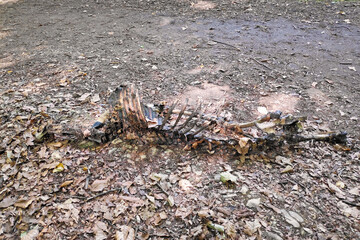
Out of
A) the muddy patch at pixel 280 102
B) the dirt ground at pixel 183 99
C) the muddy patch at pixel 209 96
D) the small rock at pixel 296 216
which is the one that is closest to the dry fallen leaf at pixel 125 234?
the dirt ground at pixel 183 99

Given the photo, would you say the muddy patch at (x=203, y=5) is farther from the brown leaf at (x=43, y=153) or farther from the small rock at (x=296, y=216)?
the small rock at (x=296, y=216)

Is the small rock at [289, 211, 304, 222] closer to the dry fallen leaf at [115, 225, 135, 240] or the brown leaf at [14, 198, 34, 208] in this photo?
the dry fallen leaf at [115, 225, 135, 240]

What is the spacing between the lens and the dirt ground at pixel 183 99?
235 cm

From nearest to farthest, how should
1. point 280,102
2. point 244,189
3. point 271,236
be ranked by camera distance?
point 271,236 → point 244,189 → point 280,102

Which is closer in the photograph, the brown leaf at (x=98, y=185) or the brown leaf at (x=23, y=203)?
the brown leaf at (x=23, y=203)

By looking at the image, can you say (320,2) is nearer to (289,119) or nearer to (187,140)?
(289,119)

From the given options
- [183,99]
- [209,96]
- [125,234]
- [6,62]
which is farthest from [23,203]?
[6,62]

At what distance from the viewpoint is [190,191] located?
102 inches

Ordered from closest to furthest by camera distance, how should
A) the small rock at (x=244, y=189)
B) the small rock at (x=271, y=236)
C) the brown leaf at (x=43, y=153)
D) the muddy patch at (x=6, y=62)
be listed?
1. the small rock at (x=271, y=236)
2. the small rock at (x=244, y=189)
3. the brown leaf at (x=43, y=153)
4. the muddy patch at (x=6, y=62)

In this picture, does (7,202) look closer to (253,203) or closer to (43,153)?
(43,153)

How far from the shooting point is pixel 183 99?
421 centimetres

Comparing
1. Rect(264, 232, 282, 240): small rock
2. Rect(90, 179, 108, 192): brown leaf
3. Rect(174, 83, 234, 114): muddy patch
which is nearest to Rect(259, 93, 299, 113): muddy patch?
Rect(174, 83, 234, 114): muddy patch

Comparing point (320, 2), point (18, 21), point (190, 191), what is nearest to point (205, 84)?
point (190, 191)

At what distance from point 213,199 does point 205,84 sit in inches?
102
